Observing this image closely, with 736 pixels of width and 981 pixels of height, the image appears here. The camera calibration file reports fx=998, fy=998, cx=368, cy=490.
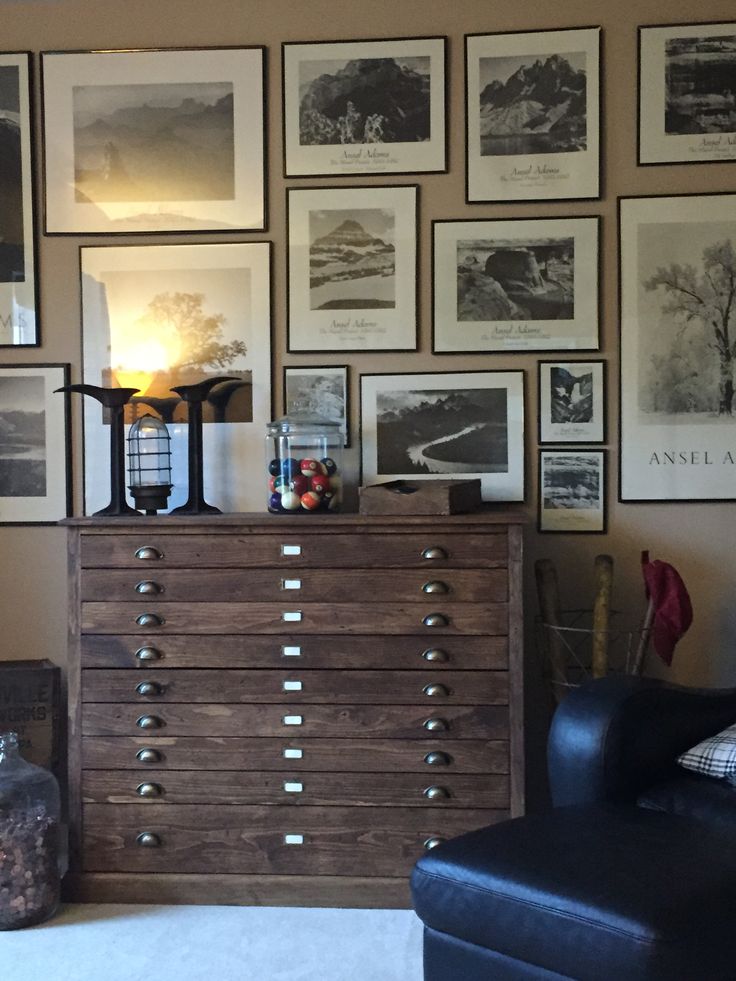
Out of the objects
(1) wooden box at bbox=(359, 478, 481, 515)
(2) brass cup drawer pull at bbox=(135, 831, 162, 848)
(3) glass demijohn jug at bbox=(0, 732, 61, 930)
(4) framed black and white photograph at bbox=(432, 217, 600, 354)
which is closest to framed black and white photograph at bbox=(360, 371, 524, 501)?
(4) framed black and white photograph at bbox=(432, 217, 600, 354)

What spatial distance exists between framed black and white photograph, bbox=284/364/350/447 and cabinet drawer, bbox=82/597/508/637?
79 centimetres

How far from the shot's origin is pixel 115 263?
12.5 feet

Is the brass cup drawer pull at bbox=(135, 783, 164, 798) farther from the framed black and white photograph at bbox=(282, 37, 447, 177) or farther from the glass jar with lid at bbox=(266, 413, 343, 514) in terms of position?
the framed black and white photograph at bbox=(282, 37, 447, 177)

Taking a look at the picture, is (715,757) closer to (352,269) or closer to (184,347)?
(352,269)

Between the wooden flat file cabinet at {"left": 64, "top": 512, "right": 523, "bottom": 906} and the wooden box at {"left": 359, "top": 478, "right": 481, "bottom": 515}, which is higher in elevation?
the wooden box at {"left": 359, "top": 478, "right": 481, "bottom": 515}

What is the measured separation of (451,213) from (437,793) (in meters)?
2.06

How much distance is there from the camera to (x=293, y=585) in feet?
10.5

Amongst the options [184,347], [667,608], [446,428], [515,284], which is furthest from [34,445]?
[667,608]

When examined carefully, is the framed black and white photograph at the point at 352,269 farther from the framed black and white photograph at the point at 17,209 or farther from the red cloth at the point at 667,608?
the red cloth at the point at 667,608

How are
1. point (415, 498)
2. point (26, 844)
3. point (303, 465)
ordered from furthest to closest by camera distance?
point (303, 465) < point (415, 498) < point (26, 844)

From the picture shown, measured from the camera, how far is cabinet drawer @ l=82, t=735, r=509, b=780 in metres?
3.16

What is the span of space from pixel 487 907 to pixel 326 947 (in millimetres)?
1034

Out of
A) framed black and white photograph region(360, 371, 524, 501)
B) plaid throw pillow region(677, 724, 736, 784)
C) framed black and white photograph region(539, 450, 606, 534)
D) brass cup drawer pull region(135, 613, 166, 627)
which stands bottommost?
plaid throw pillow region(677, 724, 736, 784)

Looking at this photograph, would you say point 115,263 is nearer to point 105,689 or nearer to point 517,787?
point 105,689
